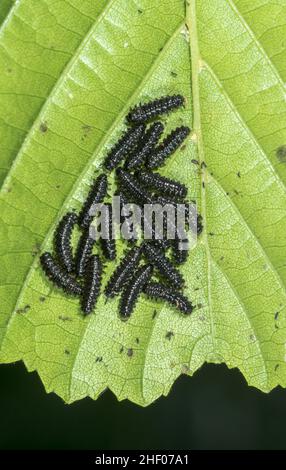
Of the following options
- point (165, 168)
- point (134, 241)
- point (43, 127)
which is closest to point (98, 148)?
point (43, 127)

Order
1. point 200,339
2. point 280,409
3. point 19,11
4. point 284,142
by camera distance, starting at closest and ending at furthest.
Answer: point 19,11 → point 284,142 → point 200,339 → point 280,409

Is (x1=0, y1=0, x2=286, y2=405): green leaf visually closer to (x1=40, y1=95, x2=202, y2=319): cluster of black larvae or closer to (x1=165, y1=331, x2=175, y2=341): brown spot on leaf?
(x1=165, y1=331, x2=175, y2=341): brown spot on leaf

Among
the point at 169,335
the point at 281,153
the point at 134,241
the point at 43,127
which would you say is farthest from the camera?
the point at 169,335

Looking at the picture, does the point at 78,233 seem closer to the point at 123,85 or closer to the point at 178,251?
the point at 178,251

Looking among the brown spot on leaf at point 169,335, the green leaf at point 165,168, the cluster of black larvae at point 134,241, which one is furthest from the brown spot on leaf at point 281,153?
the brown spot on leaf at point 169,335

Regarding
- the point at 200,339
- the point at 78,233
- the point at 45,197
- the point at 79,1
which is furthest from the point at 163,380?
→ the point at 79,1

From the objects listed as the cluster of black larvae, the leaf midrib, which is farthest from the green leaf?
the cluster of black larvae

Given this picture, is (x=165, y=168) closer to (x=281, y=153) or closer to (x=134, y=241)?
(x=134, y=241)
